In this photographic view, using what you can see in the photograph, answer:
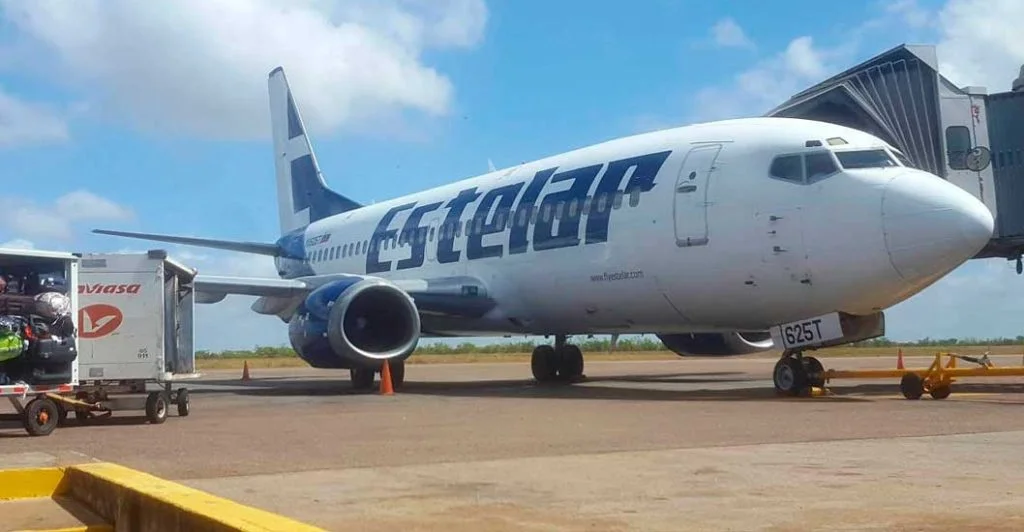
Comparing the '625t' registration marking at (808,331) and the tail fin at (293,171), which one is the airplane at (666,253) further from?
the tail fin at (293,171)

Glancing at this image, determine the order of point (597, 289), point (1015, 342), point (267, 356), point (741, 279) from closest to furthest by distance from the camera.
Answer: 1. point (741, 279)
2. point (597, 289)
3. point (267, 356)
4. point (1015, 342)

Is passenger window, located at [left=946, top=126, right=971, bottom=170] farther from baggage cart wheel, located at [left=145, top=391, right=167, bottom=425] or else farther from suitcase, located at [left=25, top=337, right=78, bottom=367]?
suitcase, located at [left=25, top=337, right=78, bottom=367]

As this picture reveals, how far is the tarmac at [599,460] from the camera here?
5246 millimetres

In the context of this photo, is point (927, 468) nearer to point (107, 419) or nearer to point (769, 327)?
point (769, 327)

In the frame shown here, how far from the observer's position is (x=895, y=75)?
1570 centimetres

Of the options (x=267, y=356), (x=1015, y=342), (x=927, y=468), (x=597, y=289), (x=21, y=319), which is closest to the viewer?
(x=927, y=468)

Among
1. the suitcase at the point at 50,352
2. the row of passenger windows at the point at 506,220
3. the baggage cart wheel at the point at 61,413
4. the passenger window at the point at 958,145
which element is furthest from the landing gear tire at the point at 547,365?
the suitcase at the point at 50,352

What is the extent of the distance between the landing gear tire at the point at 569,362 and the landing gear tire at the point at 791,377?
6.73 m

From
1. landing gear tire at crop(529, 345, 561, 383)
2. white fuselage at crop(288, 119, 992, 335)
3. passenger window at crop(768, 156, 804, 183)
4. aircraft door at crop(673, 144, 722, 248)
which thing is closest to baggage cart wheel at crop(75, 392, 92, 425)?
white fuselage at crop(288, 119, 992, 335)

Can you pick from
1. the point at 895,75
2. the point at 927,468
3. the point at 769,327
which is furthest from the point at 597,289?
the point at 927,468

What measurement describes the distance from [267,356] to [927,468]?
6028cm

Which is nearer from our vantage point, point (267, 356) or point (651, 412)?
point (651, 412)

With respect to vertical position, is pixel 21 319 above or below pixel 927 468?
above

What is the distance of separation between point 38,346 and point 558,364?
1070 centimetres
